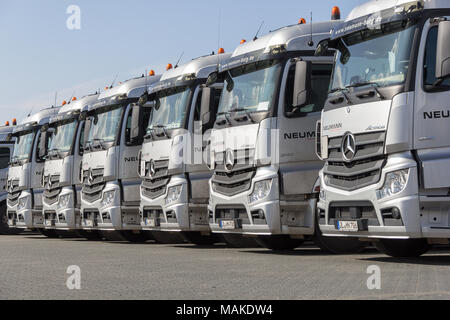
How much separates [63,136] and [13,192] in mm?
3394

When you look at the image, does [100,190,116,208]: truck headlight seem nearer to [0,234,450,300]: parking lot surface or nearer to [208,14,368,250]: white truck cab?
[0,234,450,300]: parking lot surface

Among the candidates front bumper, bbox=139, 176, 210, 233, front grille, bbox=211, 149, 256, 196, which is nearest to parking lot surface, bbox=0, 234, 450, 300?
front grille, bbox=211, 149, 256, 196

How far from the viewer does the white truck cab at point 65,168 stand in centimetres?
2178

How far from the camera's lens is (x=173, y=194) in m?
16.8

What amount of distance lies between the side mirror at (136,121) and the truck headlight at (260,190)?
16.1 feet

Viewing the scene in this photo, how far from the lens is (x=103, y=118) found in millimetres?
20250

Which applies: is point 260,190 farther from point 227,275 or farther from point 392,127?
point 227,275

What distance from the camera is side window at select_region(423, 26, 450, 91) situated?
35.8 feet

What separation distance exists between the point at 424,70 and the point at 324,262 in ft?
9.56

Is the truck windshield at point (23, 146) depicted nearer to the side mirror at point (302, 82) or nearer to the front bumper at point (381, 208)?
the side mirror at point (302, 82)

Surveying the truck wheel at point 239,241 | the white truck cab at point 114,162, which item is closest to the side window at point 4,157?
the white truck cab at point 114,162

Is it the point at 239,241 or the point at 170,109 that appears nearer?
the point at 239,241

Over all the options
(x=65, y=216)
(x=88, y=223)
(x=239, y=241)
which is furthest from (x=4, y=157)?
(x=239, y=241)
